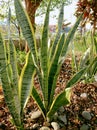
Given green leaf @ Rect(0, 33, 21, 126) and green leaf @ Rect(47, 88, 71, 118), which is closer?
green leaf @ Rect(0, 33, 21, 126)

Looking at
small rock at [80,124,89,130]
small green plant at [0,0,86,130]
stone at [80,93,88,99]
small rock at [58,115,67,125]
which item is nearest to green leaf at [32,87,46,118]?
small green plant at [0,0,86,130]

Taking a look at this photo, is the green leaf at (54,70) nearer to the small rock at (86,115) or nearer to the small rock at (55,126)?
the small rock at (55,126)

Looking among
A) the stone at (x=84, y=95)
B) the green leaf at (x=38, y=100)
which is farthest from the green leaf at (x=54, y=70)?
the stone at (x=84, y=95)

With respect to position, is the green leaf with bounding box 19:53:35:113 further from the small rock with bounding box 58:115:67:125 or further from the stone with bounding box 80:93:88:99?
the stone with bounding box 80:93:88:99

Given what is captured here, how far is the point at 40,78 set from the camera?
249 centimetres

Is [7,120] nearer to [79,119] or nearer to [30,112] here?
[30,112]

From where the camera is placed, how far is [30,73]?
2336mm

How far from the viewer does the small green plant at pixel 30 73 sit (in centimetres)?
223

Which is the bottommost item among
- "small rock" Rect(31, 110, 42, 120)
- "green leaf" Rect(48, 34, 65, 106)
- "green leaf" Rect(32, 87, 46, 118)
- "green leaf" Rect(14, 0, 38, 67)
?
"small rock" Rect(31, 110, 42, 120)

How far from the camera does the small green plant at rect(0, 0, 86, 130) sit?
7.32ft

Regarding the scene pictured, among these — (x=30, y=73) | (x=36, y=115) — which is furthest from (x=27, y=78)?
(x=36, y=115)

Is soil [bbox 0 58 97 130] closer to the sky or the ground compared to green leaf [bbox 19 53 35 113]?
closer to the ground

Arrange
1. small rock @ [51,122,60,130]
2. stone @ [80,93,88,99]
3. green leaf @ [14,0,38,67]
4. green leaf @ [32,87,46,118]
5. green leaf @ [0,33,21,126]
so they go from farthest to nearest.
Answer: stone @ [80,93,88,99]
small rock @ [51,122,60,130]
green leaf @ [32,87,46,118]
green leaf @ [14,0,38,67]
green leaf @ [0,33,21,126]

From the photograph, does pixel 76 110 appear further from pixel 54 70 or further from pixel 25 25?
pixel 25 25
